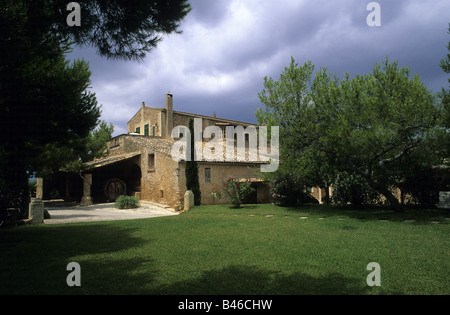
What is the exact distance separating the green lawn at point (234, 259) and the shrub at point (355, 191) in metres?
4.92

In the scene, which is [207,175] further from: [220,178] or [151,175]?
[151,175]

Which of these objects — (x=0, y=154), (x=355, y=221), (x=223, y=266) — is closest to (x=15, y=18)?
(x=0, y=154)

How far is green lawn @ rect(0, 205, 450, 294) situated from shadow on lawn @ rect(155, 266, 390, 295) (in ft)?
0.05

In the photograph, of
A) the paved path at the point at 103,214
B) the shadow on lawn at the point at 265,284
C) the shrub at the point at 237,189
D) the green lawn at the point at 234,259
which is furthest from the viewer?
the shrub at the point at 237,189

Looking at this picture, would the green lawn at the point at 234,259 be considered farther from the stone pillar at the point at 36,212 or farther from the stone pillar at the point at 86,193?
the stone pillar at the point at 86,193

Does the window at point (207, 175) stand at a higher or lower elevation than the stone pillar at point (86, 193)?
higher

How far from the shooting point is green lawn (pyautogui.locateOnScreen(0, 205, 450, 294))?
4.02 m

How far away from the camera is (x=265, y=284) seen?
4.09 metres

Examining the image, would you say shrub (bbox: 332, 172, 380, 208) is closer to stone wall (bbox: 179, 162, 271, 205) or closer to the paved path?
stone wall (bbox: 179, 162, 271, 205)

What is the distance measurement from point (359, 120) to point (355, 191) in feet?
15.3

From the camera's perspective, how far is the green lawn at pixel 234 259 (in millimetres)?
4020

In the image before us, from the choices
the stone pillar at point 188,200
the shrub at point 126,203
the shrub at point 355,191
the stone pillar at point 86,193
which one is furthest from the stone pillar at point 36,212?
the shrub at point 355,191

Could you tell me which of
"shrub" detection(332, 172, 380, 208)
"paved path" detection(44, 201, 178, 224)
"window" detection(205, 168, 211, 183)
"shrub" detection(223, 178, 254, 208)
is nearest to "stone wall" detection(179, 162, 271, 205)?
"window" detection(205, 168, 211, 183)
